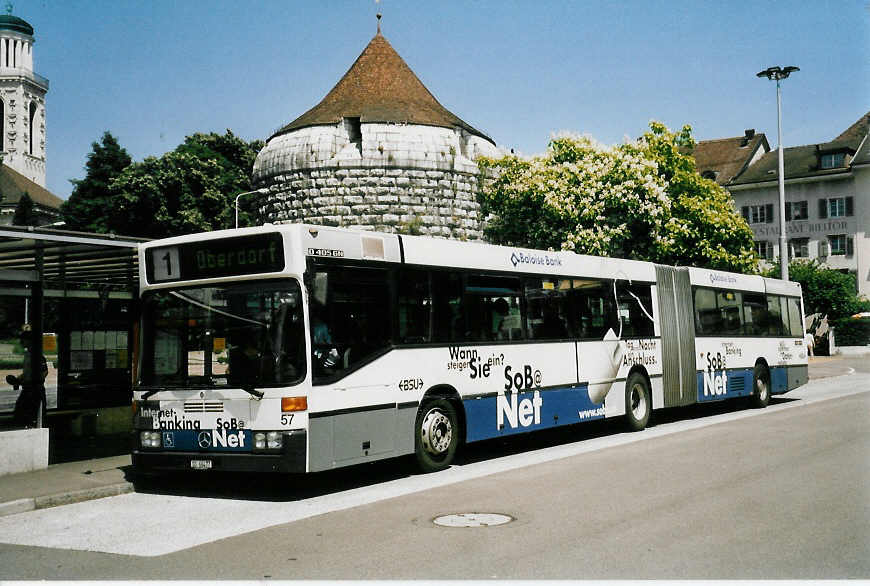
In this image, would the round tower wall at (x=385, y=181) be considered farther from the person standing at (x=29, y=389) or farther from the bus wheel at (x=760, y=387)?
the person standing at (x=29, y=389)

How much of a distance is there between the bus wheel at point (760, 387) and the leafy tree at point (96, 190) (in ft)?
158

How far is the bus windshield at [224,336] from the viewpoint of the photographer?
9.69 m

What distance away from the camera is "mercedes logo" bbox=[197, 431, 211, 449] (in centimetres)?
1006

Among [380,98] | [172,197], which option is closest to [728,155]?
[380,98]

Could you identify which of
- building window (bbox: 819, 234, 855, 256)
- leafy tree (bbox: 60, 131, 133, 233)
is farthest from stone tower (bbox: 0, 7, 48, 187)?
building window (bbox: 819, 234, 855, 256)

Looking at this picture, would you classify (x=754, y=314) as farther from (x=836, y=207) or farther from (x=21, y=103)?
(x=21, y=103)

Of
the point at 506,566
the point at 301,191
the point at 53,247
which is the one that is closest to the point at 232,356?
the point at 53,247

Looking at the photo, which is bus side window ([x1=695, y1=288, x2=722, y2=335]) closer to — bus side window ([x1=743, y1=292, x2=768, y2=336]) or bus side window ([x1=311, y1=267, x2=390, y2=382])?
bus side window ([x1=743, y1=292, x2=768, y2=336])

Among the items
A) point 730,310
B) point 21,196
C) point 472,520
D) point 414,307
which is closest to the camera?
point 472,520

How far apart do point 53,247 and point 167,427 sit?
302 cm

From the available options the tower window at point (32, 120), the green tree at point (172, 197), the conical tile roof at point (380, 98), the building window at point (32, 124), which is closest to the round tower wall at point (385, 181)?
the conical tile roof at point (380, 98)

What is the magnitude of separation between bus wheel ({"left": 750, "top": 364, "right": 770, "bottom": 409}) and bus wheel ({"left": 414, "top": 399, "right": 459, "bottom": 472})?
1115 centimetres

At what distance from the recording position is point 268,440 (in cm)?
972

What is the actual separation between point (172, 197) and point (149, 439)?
1936 inches
